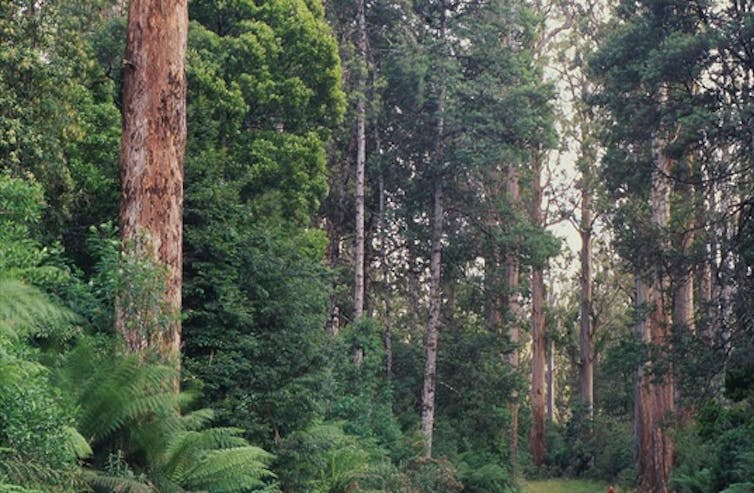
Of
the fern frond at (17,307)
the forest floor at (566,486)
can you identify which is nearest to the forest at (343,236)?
the fern frond at (17,307)

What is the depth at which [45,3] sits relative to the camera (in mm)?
13719

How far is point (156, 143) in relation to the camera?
10.9 meters

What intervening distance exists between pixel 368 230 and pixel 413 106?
4.67 m

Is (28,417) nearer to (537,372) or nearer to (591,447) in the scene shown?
(537,372)

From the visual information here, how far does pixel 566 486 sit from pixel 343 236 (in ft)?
39.8

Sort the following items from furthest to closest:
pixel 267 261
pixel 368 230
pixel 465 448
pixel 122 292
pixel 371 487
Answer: pixel 368 230 → pixel 465 448 → pixel 371 487 → pixel 267 261 → pixel 122 292

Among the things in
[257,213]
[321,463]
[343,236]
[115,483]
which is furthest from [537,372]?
[115,483]

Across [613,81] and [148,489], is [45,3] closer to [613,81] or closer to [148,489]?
[148,489]

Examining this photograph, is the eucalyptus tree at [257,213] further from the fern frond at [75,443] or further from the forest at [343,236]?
the fern frond at [75,443]

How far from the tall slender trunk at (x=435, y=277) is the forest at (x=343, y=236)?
9cm

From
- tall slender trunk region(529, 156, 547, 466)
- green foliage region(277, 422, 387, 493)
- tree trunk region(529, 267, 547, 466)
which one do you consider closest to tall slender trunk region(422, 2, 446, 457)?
green foliage region(277, 422, 387, 493)

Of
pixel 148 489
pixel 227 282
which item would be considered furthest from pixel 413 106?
pixel 148 489

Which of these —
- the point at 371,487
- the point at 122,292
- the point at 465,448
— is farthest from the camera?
the point at 465,448

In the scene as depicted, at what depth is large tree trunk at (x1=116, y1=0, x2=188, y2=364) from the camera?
10844 mm
